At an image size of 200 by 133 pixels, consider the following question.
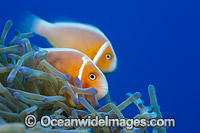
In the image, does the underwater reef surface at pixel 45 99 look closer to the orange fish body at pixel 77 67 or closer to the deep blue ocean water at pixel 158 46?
the orange fish body at pixel 77 67

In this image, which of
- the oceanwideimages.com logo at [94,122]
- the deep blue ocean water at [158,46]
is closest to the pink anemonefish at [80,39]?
the oceanwideimages.com logo at [94,122]

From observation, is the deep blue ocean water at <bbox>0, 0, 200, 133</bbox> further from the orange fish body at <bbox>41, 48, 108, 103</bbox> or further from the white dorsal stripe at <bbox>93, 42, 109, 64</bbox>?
the orange fish body at <bbox>41, 48, 108, 103</bbox>

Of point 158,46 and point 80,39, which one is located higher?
point 158,46

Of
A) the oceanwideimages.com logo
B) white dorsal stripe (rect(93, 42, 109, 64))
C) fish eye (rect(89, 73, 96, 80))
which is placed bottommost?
the oceanwideimages.com logo

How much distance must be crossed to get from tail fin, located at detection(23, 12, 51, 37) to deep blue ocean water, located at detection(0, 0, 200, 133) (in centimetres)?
213

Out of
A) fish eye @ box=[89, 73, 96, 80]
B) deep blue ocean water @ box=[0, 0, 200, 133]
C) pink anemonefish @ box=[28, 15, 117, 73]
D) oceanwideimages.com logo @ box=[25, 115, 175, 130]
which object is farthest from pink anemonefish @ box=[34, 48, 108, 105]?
deep blue ocean water @ box=[0, 0, 200, 133]

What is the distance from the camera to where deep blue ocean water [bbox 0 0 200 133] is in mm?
3355

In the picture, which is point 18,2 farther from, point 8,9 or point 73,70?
point 73,70

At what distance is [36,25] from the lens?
1166 mm

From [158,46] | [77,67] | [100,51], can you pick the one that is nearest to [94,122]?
[77,67]

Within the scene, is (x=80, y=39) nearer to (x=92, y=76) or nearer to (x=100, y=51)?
(x=100, y=51)

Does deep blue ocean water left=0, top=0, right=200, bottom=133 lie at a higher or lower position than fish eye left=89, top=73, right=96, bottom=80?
higher

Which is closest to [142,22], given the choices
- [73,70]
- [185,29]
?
[185,29]

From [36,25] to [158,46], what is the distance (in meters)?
2.73
